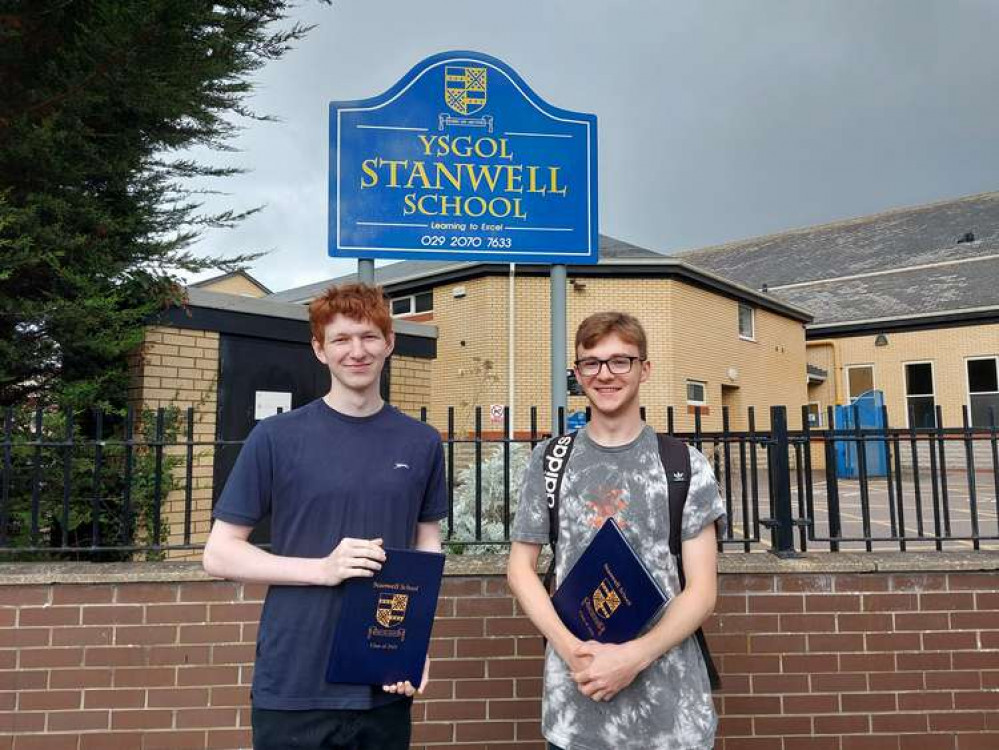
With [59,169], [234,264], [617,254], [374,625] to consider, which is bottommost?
[374,625]

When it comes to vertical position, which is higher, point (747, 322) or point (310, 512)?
point (747, 322)

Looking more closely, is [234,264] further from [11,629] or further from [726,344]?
[726,344]

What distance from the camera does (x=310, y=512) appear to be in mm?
1692

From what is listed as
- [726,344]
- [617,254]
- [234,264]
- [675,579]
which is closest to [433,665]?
[675,579]

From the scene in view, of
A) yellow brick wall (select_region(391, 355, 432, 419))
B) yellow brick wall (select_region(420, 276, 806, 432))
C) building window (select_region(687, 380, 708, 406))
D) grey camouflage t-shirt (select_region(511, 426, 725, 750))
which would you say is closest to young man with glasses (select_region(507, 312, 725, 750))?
grey camouflage t-shirt (select_region(511, 426, 725, 750))

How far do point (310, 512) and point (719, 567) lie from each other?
222cm

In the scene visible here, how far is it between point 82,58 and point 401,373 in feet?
13.3

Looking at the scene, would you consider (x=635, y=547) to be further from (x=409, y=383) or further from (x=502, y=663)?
(x=409, y=383)

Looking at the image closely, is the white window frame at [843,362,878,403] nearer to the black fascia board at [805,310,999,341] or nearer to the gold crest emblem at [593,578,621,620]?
the black fascia board at [805,310,999,341]

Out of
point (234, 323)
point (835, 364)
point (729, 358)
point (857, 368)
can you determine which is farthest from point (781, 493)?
point (835, 364)

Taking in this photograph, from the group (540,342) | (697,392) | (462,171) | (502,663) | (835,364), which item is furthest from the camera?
(835,364)

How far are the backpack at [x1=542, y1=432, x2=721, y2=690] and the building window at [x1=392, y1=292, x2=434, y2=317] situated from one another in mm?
17237

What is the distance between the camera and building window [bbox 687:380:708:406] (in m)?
18.2

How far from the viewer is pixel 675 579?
177cm
